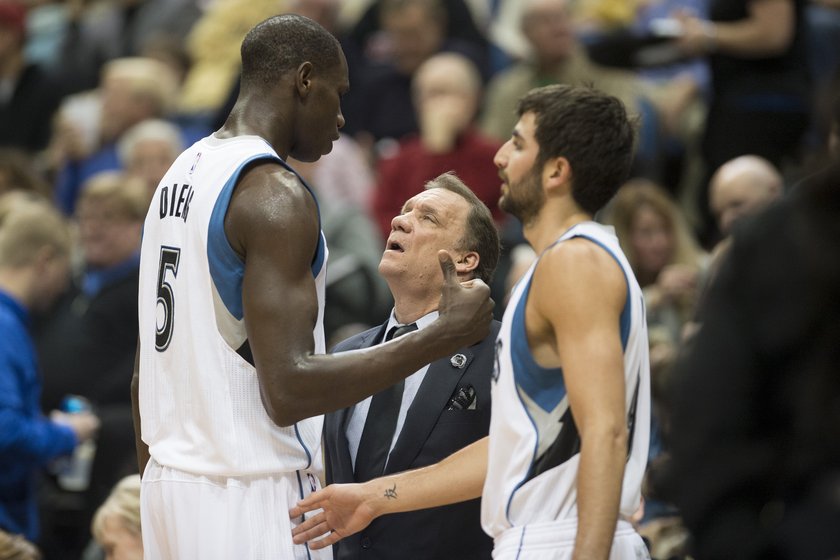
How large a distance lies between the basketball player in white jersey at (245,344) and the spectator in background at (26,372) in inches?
108

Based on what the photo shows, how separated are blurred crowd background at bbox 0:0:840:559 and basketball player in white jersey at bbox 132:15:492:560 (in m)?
1.88

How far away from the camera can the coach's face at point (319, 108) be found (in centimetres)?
441

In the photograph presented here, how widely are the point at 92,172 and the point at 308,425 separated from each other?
7290 mm

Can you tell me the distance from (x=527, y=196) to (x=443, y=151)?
509 centimetres

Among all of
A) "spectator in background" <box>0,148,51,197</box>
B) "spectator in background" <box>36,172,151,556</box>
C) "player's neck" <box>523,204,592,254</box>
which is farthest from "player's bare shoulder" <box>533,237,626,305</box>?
"spectator in background" <box>0,148,51,197</box>

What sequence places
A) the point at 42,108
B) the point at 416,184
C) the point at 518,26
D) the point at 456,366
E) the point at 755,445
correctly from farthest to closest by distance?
the point at 42,108, the point at 518,26, the point at 416,184, the point at 456,366, the point at 755,445

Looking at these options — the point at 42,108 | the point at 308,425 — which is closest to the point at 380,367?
the point at 308,425

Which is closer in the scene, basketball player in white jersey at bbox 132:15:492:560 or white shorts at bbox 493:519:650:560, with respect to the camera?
white shorts at bbox 493:519:650:560

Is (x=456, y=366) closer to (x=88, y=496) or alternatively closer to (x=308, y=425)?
(x=308, y=425)

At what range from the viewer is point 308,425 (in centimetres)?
438

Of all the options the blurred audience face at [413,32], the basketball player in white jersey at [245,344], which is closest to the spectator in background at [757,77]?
the blurred audience face at [413,32]

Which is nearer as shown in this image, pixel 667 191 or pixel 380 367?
pixel 380 367

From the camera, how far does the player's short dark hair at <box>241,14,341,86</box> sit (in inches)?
173

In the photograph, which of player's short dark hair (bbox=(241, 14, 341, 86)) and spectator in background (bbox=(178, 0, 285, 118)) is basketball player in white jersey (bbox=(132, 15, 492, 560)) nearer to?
player's short dark hair (bbox=(241, 14, 341, 86))
